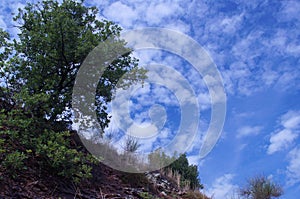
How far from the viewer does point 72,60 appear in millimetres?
8609

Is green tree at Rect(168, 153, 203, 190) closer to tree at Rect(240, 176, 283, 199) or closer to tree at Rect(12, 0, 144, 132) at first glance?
tree at Rect(240, 176, 283, 199)

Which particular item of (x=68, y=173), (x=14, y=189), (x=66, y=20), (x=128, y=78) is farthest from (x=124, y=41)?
(x=14, y=189)

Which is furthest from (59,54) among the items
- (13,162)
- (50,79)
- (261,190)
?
(261,190)

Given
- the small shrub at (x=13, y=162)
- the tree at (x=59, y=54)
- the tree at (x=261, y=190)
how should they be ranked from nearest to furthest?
the small shrub at (x=13, y=162), the tree at (x=59, y=54), the tree at (x=261, y=190)

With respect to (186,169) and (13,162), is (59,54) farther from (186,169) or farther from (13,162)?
(186,169)

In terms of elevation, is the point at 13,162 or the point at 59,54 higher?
the point at 59,54

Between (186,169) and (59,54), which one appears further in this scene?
(186,169)

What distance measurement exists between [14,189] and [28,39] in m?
4.00

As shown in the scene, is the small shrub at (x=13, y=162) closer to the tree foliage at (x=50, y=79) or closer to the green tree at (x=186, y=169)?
the tree foliage at (x=50, y=79)

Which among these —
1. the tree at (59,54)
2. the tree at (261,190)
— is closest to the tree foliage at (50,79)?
the tree at (59,54)

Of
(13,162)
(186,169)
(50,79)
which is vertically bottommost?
(13,162)

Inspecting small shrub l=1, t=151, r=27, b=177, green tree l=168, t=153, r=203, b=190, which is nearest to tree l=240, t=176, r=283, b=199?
green tree l=168, t=153, r=203, b=190

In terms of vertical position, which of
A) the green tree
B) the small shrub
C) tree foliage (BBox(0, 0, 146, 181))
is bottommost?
the small shrub

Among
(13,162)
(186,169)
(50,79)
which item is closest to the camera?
(13,162)
